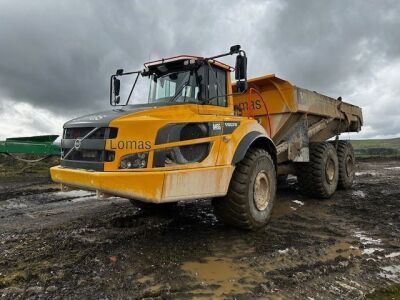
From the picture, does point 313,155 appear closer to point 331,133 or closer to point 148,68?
point 331,133

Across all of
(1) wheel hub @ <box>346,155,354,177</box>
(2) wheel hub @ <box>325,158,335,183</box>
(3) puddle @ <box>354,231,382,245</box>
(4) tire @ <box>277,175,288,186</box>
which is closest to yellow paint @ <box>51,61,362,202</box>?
(3) puddle @ <box>354,231,382,245</box>

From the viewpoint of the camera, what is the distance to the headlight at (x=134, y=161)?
435cm

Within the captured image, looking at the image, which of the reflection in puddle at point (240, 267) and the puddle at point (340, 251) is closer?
the reflection in puddle at point (240, 267)

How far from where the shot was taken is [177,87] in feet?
17.7

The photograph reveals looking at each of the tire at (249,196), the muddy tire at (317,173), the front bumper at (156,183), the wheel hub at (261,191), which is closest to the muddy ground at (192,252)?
the tire at (249,196)

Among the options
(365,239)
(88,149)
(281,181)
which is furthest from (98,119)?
(281,181)

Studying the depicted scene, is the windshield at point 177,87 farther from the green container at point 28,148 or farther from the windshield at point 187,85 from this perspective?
the green container at point 28,148

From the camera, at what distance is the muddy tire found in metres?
8.00

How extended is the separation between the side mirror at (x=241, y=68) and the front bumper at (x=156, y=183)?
118 centimetres

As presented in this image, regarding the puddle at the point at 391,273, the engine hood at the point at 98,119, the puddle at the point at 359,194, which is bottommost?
the puddle at the point at 391,273

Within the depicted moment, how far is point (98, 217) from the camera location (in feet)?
21.6

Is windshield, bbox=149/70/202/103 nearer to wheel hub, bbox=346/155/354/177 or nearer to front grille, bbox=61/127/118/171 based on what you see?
front grille, bbox=61/127/118/171

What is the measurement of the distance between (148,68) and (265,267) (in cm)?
328

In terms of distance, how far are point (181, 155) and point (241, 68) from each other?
1.42 meters
